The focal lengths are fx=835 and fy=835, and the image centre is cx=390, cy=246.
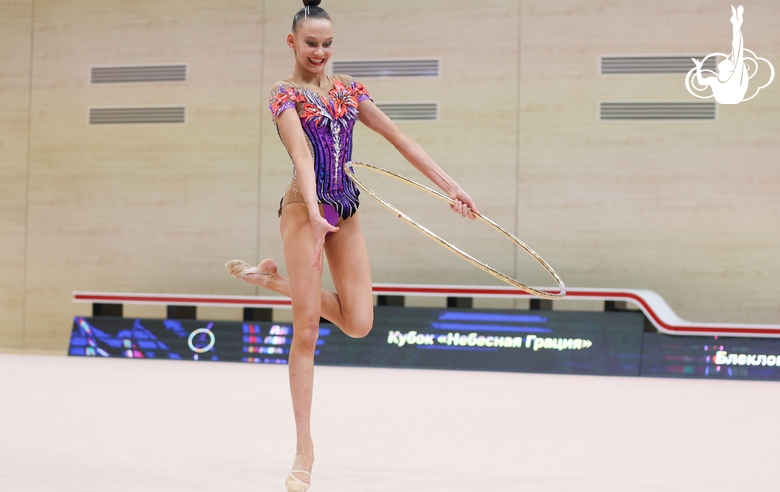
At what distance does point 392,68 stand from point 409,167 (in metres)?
1.35

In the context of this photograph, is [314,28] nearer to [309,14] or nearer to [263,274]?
[309,14]

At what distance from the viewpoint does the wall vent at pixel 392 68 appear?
11109 millimetres

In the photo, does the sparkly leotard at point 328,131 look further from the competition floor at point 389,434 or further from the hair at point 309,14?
the competition floor at point 389,434

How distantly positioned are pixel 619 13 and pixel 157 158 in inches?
257

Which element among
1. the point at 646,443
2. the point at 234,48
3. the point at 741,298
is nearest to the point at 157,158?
the point at 234,48

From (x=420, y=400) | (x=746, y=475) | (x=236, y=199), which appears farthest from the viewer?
(x=236, y=199)

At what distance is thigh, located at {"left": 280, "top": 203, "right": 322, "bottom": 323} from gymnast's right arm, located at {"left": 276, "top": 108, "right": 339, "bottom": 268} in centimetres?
7

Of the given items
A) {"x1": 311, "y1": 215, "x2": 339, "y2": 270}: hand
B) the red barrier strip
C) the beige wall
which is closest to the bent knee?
{"x1": 311, "y1": 215, "x2": 339, "y2": 270}: hand

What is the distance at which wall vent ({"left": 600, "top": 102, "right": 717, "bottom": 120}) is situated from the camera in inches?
414

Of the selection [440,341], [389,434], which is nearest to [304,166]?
[389,434]

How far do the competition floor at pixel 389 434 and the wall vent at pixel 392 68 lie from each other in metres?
4.74

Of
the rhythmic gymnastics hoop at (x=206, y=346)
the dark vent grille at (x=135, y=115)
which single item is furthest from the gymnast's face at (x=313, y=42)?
the dark vent grille at (x=135, y=115)

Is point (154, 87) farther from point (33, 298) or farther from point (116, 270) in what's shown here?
point (33, 298)

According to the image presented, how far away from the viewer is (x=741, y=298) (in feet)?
34.2
